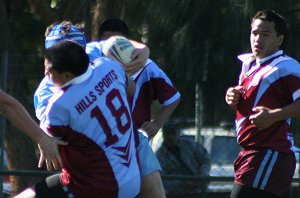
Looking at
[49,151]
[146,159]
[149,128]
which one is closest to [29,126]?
[49,151]

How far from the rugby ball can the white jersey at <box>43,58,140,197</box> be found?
367 millimetres

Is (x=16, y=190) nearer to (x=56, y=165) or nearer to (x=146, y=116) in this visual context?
(x=146, y=116)

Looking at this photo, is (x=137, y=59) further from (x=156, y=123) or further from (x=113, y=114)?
(x=156, y=123)

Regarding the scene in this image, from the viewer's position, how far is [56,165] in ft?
16.1

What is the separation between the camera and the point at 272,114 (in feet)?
18.8

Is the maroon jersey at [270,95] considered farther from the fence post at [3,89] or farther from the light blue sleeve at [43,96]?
the fence post at [3,89]

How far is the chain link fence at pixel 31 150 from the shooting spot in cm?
911

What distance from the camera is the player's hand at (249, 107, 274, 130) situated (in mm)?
5742

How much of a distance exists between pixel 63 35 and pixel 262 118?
4.22ft

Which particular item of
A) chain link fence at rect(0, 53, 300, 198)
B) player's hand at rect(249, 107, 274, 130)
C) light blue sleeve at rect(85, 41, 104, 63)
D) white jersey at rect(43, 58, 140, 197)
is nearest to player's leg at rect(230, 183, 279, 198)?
player's hand at rect(249, 107, 274, 130)

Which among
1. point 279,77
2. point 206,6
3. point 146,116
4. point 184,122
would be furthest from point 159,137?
point 279,77

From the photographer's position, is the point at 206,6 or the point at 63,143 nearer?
the point at 63,143

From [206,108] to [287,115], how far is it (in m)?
4.11

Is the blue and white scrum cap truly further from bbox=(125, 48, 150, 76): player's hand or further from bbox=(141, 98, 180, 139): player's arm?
bbox=(141, 98, 180, 139): player's arm
